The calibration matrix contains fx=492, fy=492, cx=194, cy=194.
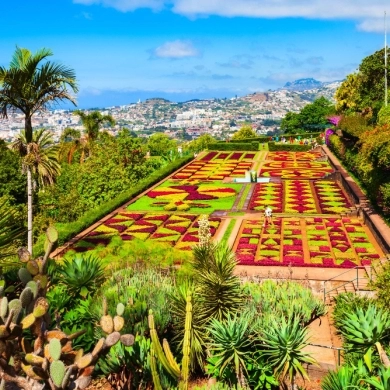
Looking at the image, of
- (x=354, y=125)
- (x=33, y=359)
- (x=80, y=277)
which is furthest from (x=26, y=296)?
(x=354, y=125)

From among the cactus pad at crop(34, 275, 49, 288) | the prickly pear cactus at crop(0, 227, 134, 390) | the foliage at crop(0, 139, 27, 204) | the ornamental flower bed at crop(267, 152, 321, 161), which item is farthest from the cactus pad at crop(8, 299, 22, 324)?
the ornamental flower bed at crop(267, 152, 321, 161)

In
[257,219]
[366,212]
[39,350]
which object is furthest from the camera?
[257,219]

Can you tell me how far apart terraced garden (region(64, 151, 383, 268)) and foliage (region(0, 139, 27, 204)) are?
5.92 metres

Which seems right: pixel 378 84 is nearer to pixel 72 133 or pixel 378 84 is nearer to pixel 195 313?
pixel 72 133

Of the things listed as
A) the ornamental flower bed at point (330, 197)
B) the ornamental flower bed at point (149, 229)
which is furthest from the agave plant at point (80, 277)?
the ornamental flower bed at point (330, 197)

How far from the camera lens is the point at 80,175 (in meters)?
35.7

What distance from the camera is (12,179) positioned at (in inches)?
1153

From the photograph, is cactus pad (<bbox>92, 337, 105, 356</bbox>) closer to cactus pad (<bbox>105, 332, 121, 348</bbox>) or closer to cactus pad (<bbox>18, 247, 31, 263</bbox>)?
cactus pad (<bbox>105, 332, 121, 348</bbox>)

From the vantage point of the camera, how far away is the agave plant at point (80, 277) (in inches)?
496

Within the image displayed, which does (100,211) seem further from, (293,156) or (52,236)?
(293,156)

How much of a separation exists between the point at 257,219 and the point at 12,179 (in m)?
14.7

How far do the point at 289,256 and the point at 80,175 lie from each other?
19.5 m

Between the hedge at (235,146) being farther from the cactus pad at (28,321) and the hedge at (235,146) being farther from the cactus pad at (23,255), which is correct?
the cactus pad at (28,321)

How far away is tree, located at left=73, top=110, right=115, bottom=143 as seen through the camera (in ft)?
154
